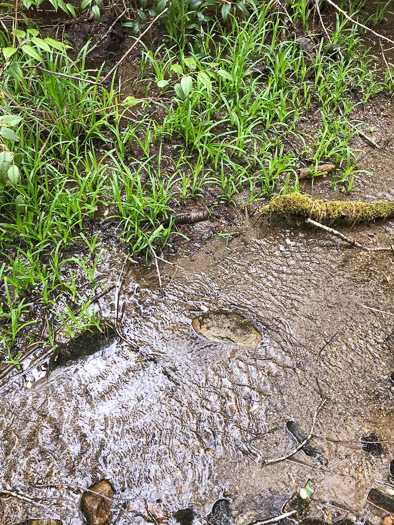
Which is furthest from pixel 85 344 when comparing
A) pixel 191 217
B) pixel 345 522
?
pixel 345 522

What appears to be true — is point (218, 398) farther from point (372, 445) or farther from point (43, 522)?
point (43, 522)

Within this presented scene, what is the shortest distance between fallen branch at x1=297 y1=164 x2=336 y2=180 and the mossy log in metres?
0.38

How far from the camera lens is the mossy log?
2.70m

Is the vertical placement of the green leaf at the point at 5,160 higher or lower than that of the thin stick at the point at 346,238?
higher

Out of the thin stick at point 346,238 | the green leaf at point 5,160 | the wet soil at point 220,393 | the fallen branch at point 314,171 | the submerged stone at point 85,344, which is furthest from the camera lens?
the fallen branch at point 314,171

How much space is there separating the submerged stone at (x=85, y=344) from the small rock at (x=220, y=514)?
1.03m

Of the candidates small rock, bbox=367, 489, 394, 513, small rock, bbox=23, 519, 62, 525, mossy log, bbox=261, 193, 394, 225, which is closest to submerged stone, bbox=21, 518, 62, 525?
small rock, bbox=23, 519, 62, 525

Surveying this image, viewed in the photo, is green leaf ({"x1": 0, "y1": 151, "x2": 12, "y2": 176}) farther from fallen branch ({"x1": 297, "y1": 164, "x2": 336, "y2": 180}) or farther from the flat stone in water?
fallen branch ({"x1": 297, "y1": 164, "x2": 336, "y2": 180})

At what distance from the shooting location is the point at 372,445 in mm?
1819

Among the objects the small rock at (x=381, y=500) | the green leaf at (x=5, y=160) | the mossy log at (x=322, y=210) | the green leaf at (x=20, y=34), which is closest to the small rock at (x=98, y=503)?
the small rock at (x=381, y=500)

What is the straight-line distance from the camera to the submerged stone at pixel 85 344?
212 centimetres

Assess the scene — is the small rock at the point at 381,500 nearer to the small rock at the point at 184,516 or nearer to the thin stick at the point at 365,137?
the small rock at the point at 184,516

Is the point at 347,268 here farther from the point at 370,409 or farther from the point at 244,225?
the point at 370,409

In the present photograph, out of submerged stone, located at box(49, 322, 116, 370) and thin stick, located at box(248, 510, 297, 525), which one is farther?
submerged stone, located at box(49, 322, 116, 370)
